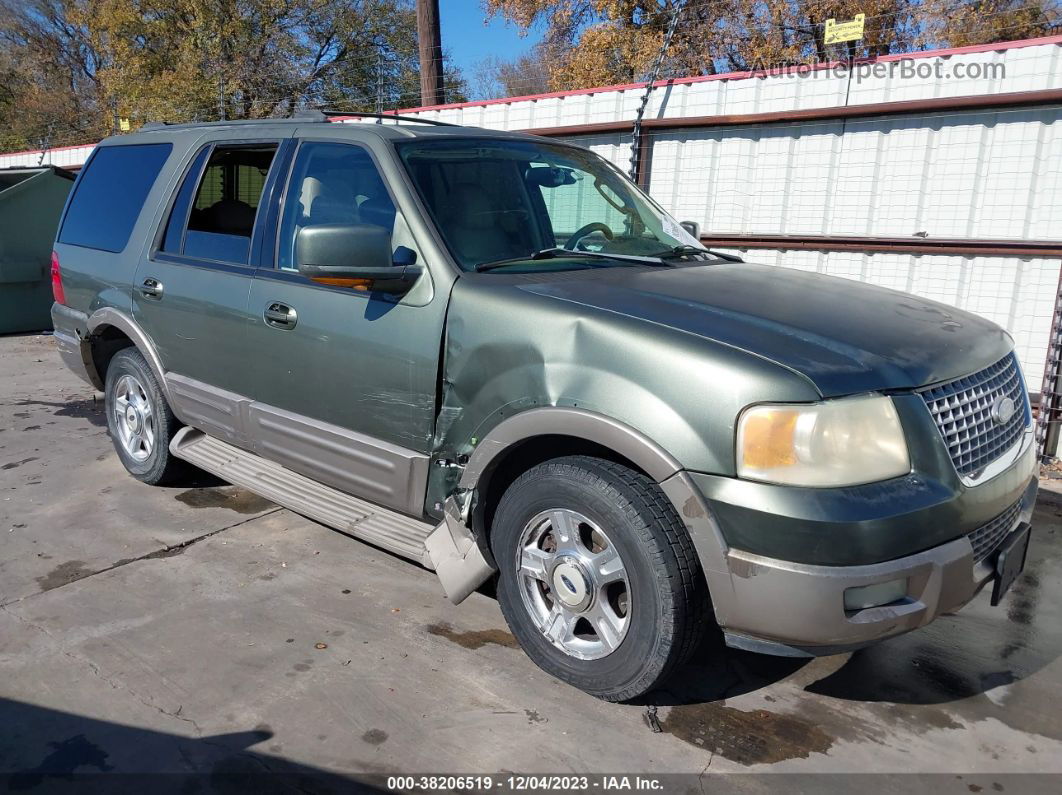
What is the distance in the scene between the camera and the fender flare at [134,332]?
4574mm

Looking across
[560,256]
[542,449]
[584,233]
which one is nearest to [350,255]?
[560,256]

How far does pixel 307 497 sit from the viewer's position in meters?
3.85

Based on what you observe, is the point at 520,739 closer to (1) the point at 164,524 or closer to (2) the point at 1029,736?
(2) the point at 1029,736

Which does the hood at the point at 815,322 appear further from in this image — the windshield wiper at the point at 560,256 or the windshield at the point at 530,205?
the windshield at the point at 530,205

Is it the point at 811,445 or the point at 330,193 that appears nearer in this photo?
the point at 811,445

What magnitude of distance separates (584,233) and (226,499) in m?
2.66

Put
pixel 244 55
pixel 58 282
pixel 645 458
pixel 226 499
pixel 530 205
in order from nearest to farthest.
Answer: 1. pixel 645 458
2. pixel 530 205
3. pixel 226 499
4. pixel 58 282
5. pixel 244 55

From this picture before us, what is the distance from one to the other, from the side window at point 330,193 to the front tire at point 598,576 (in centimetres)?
136

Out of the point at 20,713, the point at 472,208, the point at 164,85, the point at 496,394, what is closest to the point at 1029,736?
the point at 496,394

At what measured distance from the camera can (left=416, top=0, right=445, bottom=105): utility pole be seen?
1620 centimetres

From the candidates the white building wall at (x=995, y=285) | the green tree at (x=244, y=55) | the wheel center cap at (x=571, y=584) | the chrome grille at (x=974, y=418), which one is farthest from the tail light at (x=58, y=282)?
the green tree at (x=244, y=55)

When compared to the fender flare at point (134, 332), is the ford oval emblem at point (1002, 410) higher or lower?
higher

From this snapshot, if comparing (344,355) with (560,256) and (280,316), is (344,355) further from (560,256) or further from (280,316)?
(560,256)

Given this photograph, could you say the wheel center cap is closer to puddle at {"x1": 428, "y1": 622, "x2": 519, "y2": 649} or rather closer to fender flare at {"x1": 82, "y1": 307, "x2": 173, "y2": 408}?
puddle at {"x1": 428, "y1": 622, "x2": 519, "y2": 649}
